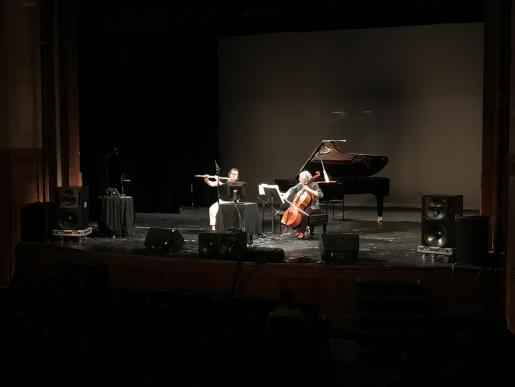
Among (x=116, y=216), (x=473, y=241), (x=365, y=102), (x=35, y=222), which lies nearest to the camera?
(x=473, y=241)

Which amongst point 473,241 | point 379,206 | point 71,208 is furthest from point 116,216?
point 473,241

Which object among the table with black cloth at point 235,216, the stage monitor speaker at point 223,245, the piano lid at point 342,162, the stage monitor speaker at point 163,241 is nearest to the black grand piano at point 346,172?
the piano lid at point 342,162

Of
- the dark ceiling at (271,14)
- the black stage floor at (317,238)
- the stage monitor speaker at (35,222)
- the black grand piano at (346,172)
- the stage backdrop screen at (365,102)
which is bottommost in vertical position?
the black stage floor at (317,238)

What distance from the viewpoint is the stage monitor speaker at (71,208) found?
1018 centimetres

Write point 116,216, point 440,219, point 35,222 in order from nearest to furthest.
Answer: point 440,219 → point 35,222 → point 116,216

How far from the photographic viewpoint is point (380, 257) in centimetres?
863

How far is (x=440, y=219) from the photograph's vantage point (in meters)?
8.48

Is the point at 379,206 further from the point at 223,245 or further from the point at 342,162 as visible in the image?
the point at 223,245

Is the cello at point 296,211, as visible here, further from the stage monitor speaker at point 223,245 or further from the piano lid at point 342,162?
the piano lid at point 342,162

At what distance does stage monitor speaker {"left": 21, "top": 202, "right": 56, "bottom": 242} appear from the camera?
10047 millimetres

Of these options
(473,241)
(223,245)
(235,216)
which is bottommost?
(223,245)

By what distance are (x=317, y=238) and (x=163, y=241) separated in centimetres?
254

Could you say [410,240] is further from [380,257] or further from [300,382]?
[300,382]

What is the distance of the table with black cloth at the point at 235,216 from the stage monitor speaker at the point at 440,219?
2.48 m
